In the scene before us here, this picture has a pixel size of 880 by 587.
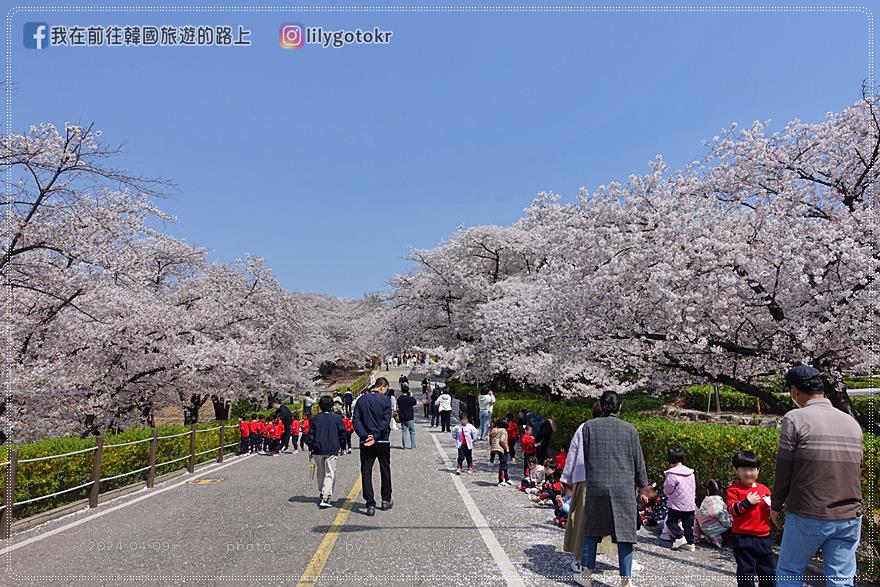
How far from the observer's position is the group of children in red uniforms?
15.3 meters

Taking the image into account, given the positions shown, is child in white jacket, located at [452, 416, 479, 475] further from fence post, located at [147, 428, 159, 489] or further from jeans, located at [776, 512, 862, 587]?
jeans, located at [776, 512, 862, 587]

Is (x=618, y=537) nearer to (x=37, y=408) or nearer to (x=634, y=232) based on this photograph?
(x=634, y=232)

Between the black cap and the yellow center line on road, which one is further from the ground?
the black cap

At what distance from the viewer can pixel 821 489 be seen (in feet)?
10.9

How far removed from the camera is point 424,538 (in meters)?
6.04

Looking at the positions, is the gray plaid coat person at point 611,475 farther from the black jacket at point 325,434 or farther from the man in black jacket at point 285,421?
the man in black jacket at point 285,421

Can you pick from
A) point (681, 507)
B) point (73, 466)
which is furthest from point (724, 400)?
point (73, 466)

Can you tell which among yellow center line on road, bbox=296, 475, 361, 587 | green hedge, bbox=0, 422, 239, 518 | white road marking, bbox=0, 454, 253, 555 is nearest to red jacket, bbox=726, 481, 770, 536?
yellow center line on road, bbox=296, 475, 361, 587

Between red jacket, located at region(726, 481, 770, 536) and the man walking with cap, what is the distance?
89 cm

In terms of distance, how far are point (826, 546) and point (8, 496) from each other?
8.64m

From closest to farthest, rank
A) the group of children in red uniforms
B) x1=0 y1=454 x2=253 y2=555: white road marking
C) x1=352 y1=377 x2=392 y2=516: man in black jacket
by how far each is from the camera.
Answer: x1=0 y1=454 x2=253 y2=555: white road marking < x1=352 y1=377 x2=392 y2=516: man in black jacket < the group of children in red uniforms

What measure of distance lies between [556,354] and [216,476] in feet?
28.1

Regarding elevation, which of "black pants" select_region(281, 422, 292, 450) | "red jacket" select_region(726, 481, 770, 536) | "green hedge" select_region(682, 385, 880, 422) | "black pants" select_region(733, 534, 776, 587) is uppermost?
"red jacket" select_region(726, 481, 770, 536)

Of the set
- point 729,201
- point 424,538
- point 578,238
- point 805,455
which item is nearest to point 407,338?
point 578,238
